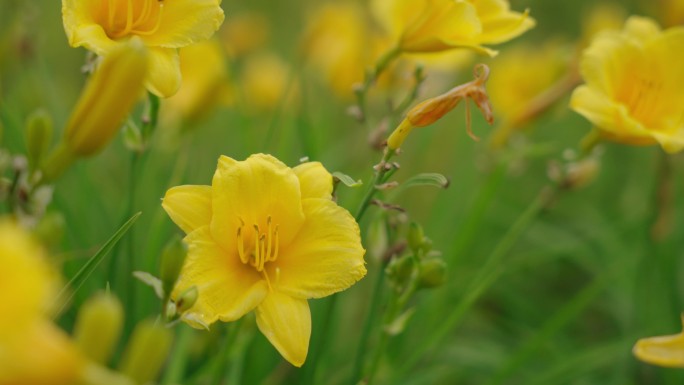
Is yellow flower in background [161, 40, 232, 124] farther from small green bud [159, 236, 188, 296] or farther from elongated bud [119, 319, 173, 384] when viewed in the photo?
elongated bud [119, 319, 173, 384]

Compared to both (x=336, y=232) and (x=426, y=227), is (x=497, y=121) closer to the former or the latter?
(x=426, y=227)

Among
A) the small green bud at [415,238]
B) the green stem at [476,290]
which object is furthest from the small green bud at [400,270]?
the green stem at [476,290]

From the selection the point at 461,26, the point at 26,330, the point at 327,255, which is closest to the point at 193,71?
the point at 461,26

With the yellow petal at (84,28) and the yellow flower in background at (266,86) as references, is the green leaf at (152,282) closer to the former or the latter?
the yellow petal at (84,28)

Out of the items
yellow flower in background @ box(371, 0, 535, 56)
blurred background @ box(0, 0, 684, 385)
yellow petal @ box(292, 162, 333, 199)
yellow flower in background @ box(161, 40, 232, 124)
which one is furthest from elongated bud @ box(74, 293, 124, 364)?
yellow flower in background @ box(161, 40, 232, 124)

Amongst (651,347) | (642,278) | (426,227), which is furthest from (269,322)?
(642,278)

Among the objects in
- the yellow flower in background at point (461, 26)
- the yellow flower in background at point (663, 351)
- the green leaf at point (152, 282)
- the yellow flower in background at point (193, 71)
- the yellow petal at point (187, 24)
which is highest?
the yellow petal at point (187, 24)

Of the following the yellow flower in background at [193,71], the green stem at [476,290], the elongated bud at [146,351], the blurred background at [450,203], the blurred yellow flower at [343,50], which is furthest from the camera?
the blurred yellow flower at [343,50]
